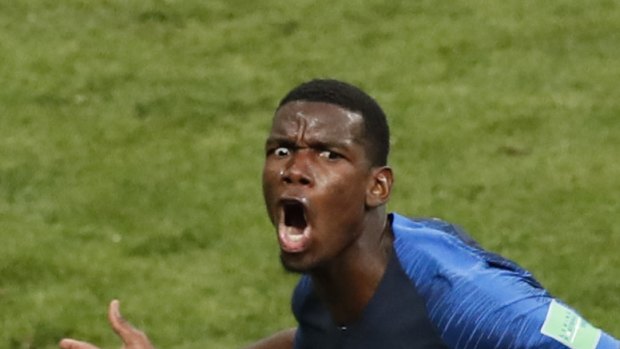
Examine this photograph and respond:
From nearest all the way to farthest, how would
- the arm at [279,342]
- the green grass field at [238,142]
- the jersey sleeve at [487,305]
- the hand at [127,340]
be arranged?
1. the jersey sleeve at [487,305]
2. the hand at [127,340]
3. the arm at [279,342]
4. the green grass field at [238,142]

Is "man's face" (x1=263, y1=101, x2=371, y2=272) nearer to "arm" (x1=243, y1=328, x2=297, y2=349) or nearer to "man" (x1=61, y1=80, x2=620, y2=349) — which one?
"man" (x1=61, y1=80, x2=620, y2=349)

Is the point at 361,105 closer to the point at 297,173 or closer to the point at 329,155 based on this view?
the point at 329,155

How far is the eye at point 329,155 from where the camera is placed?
3980 millimetres

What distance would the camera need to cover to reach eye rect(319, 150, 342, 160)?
3980mm

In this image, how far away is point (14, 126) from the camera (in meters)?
9.54

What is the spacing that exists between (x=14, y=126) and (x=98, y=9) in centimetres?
226

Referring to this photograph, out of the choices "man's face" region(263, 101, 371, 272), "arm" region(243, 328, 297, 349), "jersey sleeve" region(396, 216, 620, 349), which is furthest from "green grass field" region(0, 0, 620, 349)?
"man's face" region(263, 101, 371, 272)

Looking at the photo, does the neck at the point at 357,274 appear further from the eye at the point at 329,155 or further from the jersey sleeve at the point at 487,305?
A: the eye at the point at 329,155

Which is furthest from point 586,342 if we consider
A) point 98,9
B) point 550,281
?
point 98,9

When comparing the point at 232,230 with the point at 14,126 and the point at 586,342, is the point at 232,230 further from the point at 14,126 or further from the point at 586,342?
the point at 586,342

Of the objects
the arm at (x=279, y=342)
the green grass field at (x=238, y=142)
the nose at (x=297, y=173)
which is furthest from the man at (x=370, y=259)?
the green grass field at (x=238, y=142)

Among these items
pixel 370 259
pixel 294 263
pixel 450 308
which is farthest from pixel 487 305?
pixel 294 263

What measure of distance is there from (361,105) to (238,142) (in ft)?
17.3

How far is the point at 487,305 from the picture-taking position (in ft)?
12.8
